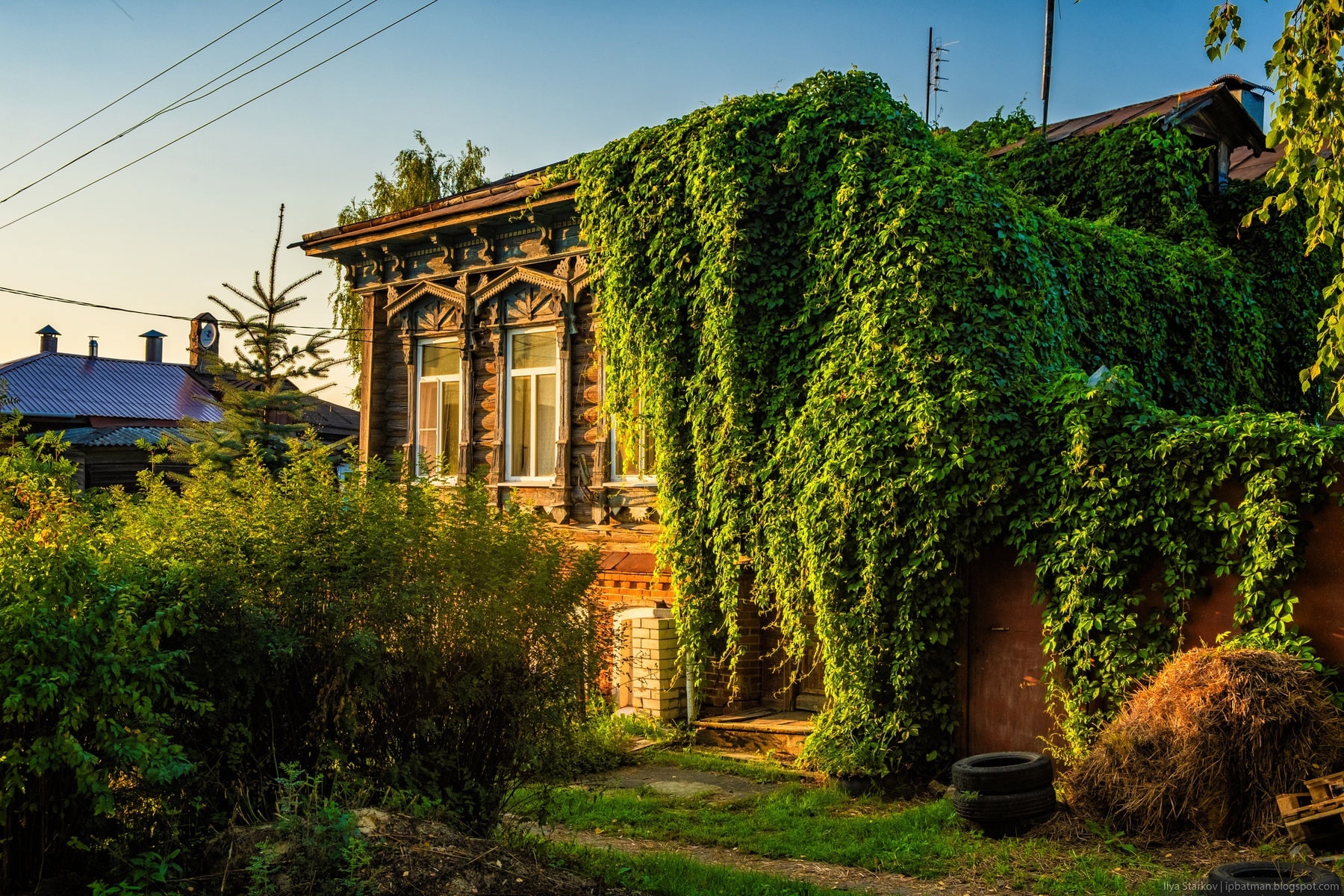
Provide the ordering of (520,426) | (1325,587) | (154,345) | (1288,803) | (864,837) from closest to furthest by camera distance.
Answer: (1288,803)
(1325,587)
(864,837)
(520,426)
(154,345)

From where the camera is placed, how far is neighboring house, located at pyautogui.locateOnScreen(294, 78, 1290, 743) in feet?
40.9

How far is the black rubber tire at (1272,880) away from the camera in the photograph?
554cm

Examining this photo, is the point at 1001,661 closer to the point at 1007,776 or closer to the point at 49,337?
the point at 1007,776

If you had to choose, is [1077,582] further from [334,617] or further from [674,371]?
[334,617]

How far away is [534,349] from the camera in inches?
584

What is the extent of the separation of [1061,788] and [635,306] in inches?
241

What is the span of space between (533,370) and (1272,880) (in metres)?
10.8

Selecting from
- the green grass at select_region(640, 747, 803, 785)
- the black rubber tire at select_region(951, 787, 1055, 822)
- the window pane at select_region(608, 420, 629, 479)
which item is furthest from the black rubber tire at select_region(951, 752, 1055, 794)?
the window pane at select_region(608, 420, 629, 479)

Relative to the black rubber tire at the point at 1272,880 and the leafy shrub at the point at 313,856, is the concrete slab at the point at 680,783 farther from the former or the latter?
the black rubber tire at the point at 1272,880

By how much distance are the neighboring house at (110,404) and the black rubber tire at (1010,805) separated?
25349 millimetres

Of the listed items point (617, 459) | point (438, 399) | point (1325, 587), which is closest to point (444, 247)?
point (438, 399)

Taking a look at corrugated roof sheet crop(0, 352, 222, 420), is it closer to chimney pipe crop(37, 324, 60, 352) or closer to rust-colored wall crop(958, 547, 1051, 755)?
chimney pipe crop(37, 324, 60, 352)

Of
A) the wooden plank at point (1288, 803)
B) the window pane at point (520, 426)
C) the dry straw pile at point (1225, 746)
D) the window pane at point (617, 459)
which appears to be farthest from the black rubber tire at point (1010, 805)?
the window pane at point (520, 426)

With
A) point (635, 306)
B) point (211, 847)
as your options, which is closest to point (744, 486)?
point (635, 306)
